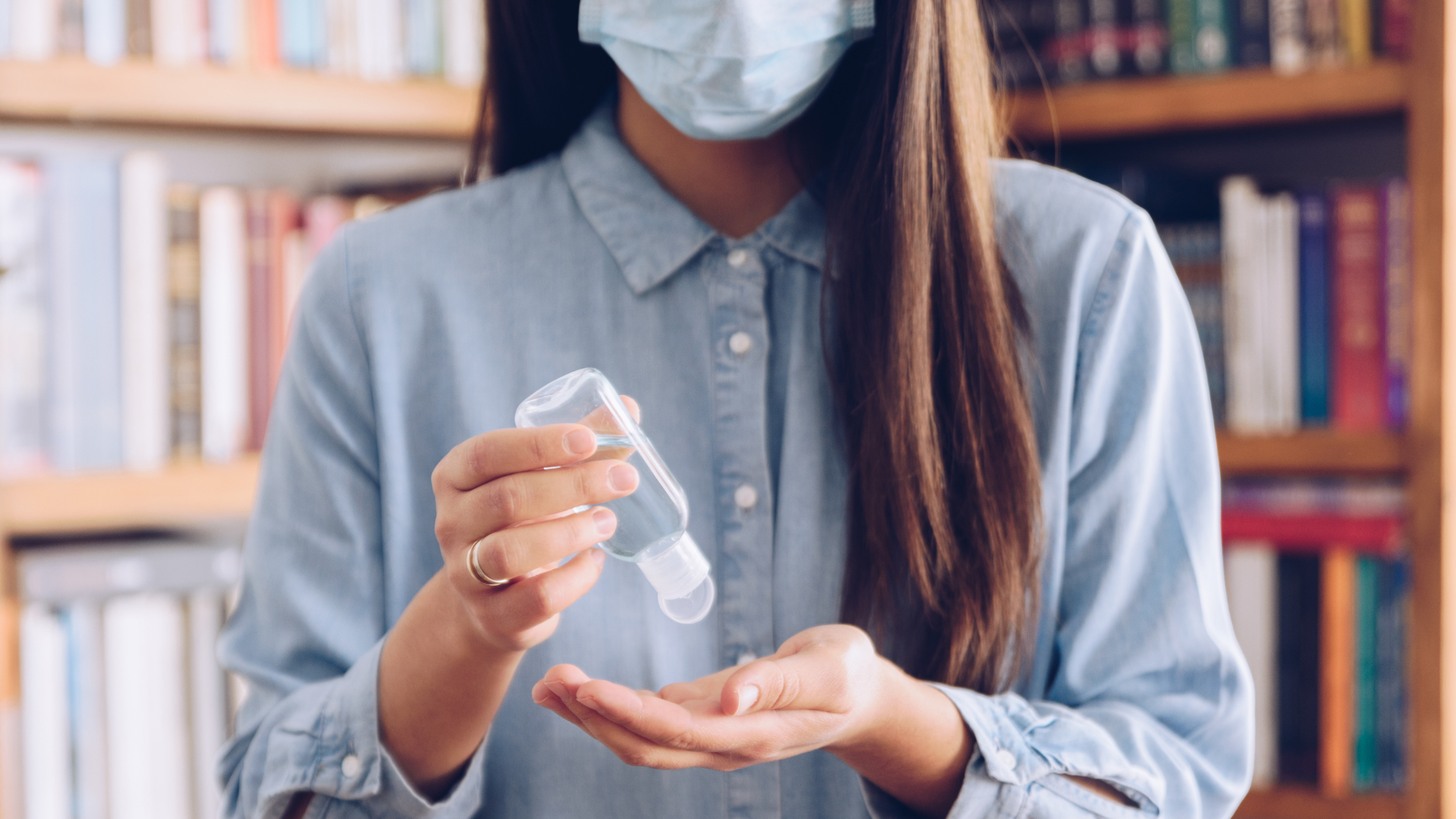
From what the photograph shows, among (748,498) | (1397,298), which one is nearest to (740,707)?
(748,498)

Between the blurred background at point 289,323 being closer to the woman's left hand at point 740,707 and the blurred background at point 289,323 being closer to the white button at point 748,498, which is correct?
the white button at point 748,498

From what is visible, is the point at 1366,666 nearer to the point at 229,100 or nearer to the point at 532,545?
the point at 532,545

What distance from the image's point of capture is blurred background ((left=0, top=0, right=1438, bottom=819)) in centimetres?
108

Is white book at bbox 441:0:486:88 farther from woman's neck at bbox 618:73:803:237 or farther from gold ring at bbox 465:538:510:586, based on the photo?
gold ring at bbox 465:538:510:586

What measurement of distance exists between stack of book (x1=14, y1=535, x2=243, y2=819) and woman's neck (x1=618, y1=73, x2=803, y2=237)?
2.41 feet

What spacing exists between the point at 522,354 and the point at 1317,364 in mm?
920

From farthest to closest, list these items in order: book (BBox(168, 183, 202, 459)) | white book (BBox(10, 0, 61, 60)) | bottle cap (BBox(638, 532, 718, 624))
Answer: book (BBox(168, 183, 202, 459)), white book (BBox(10, 0, 61, 60)), bottle cap (BBox(638, 532, 718, 624))

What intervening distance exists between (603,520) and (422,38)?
0.96 m

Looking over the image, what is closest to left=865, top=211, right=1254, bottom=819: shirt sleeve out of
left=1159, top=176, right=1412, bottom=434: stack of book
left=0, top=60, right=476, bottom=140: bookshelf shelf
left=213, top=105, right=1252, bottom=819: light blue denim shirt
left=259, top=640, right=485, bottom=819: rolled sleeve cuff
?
left=213, top=105, right=1252, bottom=819: light blue denim shirt

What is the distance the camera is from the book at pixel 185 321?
1150 mm

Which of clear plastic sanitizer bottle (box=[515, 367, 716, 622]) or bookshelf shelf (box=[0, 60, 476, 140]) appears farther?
bookshelf shelf (box=[0, 60, 476, 140])

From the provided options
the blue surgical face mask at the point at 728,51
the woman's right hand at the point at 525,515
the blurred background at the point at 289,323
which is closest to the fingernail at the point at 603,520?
the woman's right hand at the point at 525,515

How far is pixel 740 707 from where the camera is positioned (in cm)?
43

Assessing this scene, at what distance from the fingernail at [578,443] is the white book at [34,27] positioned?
0.94m
